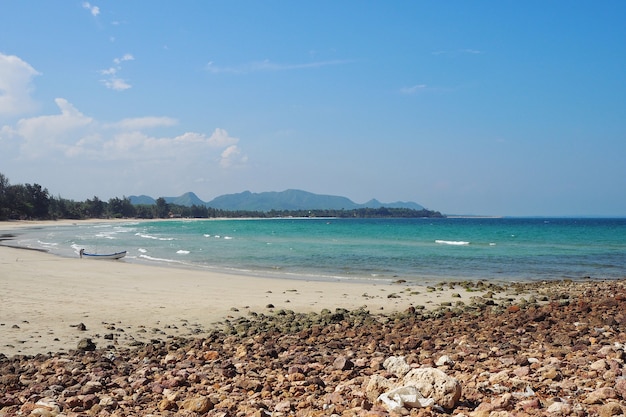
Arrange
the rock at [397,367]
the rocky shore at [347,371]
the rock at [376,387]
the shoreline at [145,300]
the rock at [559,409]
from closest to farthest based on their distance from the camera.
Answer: the rock at [559,409]
the rocky shore at [347,371]
the rock at [376,387]
the rock at [397,367]
the shoreline at [145,300]

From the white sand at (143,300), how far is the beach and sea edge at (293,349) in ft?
0.24

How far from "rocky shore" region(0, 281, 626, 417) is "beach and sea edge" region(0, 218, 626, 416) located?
0.10ft

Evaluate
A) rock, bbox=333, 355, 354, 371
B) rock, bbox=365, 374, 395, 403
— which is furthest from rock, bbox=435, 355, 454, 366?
rock, bbox=365, 374, 395, 403

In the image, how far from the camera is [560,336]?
9531 mm

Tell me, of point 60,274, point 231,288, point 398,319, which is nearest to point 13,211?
point 60,274

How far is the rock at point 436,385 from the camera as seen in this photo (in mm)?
5512

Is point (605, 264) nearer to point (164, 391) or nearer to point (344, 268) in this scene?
point (344, 268)

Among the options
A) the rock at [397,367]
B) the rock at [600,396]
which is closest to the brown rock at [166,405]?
the rock at [397,367]

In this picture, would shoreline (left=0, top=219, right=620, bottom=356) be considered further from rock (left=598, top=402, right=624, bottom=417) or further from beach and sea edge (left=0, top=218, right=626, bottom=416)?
rock (left=598, top=402, right=624, bottom=417)

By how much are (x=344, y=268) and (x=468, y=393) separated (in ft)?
75.3

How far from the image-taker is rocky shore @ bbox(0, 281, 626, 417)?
572cm

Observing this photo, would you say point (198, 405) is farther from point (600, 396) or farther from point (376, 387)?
point (600, 396)

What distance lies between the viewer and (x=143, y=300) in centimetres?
1619

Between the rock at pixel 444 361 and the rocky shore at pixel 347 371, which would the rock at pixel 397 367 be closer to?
the rocky shore at pixel 347 371
